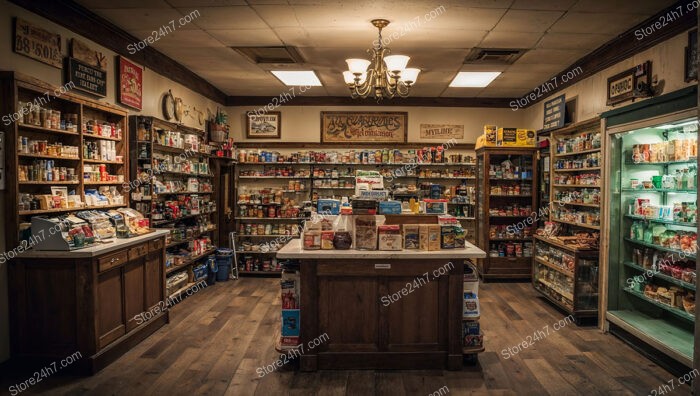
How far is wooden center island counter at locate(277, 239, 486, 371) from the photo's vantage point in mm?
3867

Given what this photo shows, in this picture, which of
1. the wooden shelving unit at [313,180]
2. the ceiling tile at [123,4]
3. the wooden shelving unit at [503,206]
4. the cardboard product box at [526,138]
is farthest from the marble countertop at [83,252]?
the cardboard product box at [526,138]

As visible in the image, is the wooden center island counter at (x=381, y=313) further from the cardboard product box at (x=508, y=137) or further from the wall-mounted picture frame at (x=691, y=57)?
the cardboard product box at (x=508, y=137)

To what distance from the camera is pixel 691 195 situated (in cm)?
438

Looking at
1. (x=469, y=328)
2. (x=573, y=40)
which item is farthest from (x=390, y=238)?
(x=573, y=40)

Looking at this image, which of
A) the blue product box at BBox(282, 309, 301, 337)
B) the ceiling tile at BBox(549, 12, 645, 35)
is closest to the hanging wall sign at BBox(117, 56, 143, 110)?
the blue product box at BBox(282, 309, 301, 337)

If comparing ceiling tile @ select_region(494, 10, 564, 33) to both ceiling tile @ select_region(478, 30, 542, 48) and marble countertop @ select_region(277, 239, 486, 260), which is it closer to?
ceiling tile @ select_region(478, 30, 542, 48)

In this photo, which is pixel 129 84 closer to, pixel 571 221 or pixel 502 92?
pixel 571 221

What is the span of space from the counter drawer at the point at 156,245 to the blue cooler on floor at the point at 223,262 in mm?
2433

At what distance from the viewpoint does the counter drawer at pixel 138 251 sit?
435 cm

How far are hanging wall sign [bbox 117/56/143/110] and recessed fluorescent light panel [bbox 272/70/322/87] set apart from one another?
76.5 inches

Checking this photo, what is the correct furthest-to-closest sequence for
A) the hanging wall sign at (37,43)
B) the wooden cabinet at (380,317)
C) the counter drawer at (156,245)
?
the counter drawer at (156,245) < the wooden cabinet at (380,317) < the hanging wall sign at (37,43)

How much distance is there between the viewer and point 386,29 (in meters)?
4.73

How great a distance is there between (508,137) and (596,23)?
9.85 feet

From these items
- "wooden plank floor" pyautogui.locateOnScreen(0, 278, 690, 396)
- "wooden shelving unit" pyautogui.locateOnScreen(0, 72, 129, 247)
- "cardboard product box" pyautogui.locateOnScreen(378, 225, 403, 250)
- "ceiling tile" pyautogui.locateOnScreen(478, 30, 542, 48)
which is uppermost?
"ceiling tile" pyautogui.locateOnScreen(478, 30, 542, 48)
